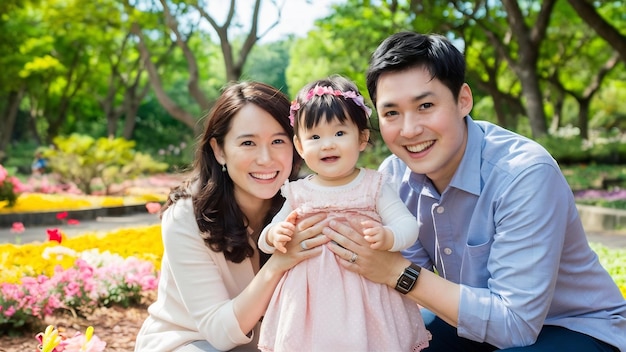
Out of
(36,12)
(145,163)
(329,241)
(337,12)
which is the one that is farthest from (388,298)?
(36,12)

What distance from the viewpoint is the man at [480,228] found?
2.34 m

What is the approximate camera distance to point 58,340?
2.30 m

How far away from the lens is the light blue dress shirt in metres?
2.33

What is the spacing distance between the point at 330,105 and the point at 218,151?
2.53 ft

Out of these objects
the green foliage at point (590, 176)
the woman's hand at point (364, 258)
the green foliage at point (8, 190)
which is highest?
the woman's hand at point (364, 258)

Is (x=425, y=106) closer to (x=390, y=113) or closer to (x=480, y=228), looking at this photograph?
(x=390, y=113)

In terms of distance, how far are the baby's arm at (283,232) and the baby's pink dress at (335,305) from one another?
0.22ft

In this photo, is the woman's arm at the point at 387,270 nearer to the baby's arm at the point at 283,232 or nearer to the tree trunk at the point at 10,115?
the baby's arm at the point at 283,232

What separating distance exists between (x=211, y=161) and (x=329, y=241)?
0.87 m

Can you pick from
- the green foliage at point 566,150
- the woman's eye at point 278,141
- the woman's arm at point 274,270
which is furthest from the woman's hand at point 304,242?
the green foliage at point 566,150

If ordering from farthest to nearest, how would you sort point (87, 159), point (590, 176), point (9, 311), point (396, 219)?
point (590, 176)
point (87, 159)
point (9, 311)
point (396, 219)

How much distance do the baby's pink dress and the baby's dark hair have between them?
0.24m

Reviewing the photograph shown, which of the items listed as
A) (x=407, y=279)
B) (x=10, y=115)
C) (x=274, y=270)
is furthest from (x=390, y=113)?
(x=10, y=115)

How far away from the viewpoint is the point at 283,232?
238 cm
